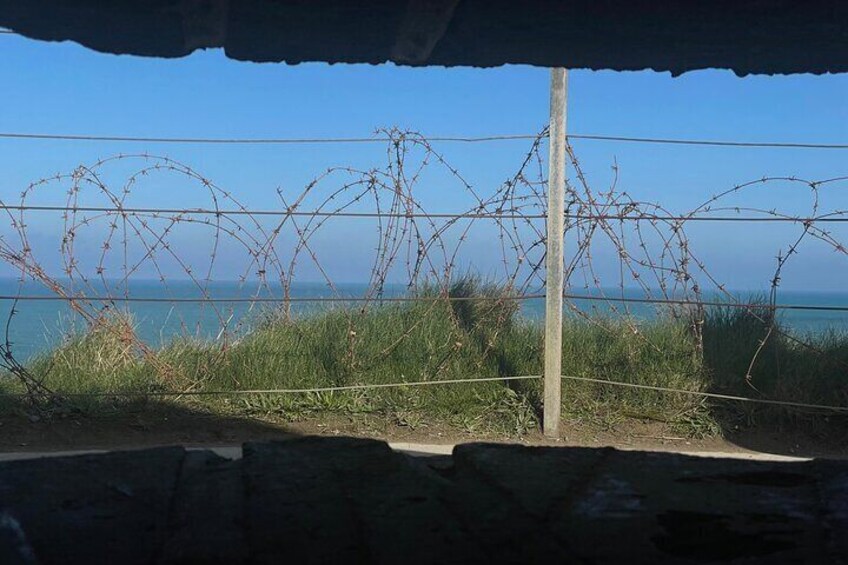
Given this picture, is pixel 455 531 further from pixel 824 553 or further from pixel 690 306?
pixel 690 306

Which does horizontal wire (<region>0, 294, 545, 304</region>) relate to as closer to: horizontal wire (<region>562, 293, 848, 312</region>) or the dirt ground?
horizontal wire (<region>562, 293, 848, 312</region>)

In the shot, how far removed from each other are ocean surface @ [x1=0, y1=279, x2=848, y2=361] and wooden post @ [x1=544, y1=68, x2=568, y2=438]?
0.42m

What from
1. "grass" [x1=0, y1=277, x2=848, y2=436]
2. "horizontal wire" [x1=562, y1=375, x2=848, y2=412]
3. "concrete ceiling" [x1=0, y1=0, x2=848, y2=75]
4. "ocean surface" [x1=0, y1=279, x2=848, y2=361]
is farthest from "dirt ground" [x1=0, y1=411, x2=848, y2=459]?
"concrete ceiling" [x1=0, y1=0, x2=848, y2=75]

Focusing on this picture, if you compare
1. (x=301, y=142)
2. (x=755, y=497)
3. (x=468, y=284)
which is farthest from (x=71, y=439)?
(x=755, y=497)

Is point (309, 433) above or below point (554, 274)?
below

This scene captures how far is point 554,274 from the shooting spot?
550cm

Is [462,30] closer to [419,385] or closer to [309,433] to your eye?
[309,433]

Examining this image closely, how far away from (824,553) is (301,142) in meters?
5.00

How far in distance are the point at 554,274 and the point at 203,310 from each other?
259 centimetres

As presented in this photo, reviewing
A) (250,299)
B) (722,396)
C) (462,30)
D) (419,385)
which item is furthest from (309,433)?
(462,30)

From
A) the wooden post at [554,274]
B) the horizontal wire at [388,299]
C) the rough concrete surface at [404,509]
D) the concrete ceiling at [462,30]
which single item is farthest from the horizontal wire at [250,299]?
the rough concrete surface at [404,509]

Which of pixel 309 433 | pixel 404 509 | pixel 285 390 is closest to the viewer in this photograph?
pixel 404 509

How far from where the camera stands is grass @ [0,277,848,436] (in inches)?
227

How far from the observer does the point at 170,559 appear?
1344 mm
